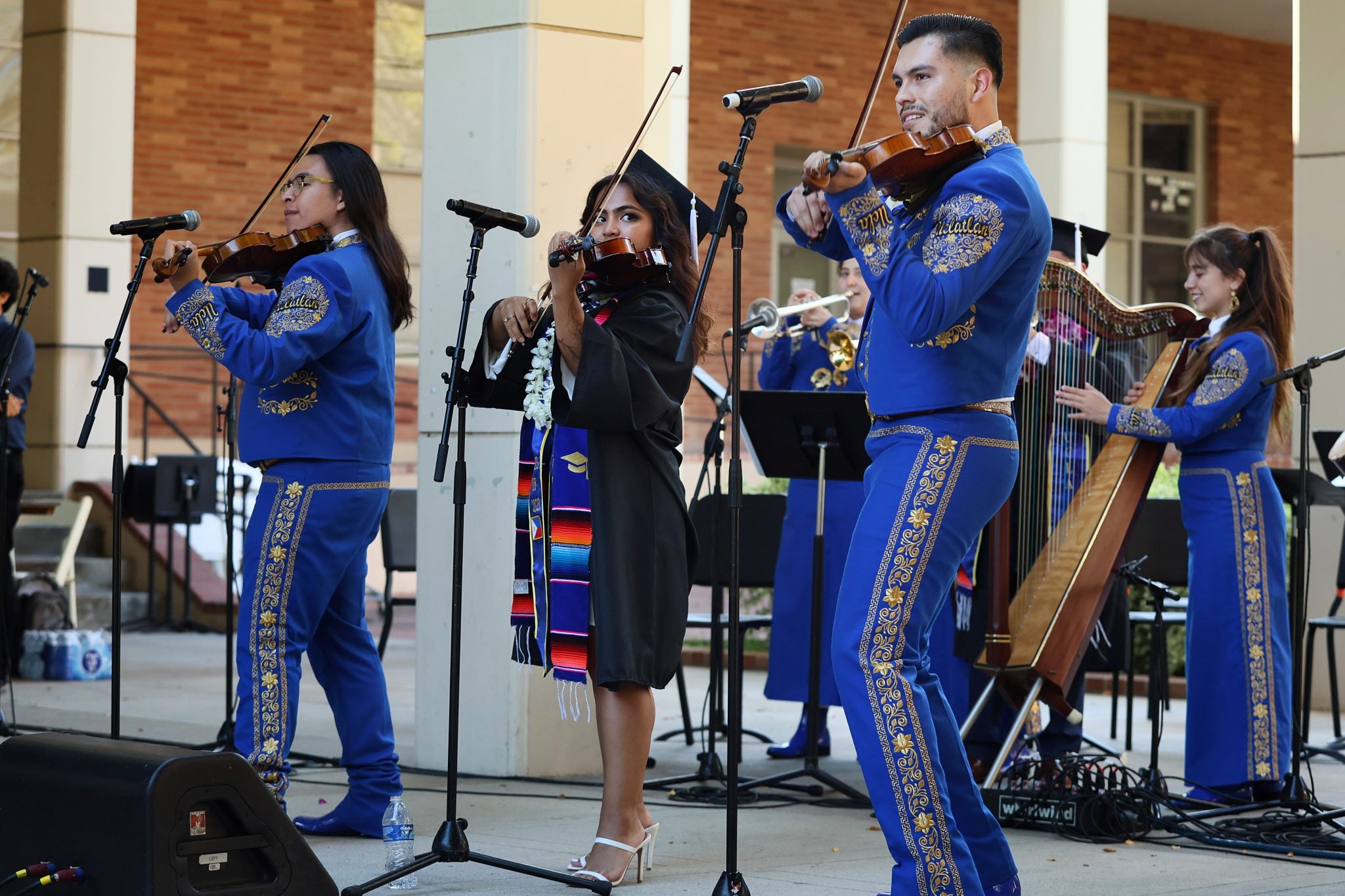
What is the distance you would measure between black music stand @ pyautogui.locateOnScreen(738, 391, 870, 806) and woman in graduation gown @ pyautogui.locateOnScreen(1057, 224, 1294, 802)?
3.36 ft

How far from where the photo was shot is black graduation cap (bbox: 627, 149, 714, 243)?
418cm

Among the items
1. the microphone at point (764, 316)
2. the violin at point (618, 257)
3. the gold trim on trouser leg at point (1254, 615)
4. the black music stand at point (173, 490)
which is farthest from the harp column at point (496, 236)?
the black music stand at point (173, 490)

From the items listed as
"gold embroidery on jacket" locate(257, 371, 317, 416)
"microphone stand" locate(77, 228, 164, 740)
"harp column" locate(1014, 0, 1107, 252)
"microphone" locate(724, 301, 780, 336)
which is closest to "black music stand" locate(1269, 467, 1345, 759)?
"microphone" locate(724, 301, 780, 336)

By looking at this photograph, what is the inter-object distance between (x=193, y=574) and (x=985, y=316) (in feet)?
30.1

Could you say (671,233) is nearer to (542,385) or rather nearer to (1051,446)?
(542,385)

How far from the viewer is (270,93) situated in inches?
580

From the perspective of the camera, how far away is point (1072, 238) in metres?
5.52

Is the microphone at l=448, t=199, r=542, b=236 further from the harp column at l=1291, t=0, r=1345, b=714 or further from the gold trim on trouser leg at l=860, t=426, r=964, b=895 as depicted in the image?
Answer: the harp column at l=1291, t=0, r=1345, b=714

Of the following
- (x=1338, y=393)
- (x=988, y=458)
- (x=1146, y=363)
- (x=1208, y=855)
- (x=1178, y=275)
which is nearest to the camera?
(x=988, y=458)

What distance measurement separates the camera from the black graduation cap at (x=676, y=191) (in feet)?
13.7

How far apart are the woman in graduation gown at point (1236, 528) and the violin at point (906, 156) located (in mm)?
2254

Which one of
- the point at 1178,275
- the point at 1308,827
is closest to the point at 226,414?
the point at 1308,827

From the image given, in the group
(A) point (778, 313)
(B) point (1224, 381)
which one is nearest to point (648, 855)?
(B) point (1224, 381)

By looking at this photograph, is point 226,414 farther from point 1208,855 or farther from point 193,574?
point 193,574
